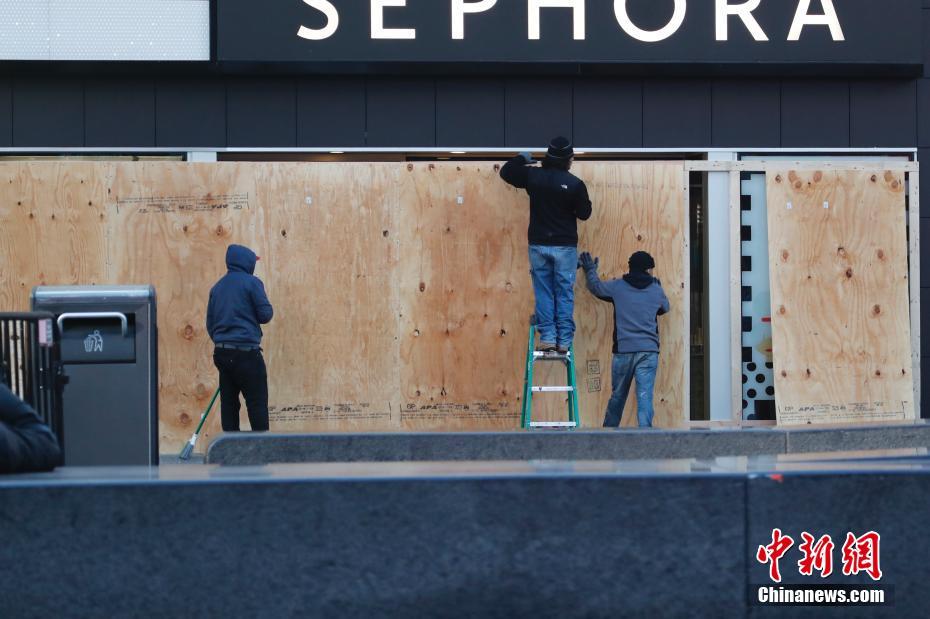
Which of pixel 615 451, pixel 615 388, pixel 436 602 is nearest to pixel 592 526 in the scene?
pixel 436 602

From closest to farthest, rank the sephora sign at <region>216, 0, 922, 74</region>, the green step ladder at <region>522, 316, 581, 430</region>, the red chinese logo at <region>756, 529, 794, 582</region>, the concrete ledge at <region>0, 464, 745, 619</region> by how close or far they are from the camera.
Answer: the concrete ledge at <region>0, 464, 745, 619</region> → the red chinese logo at <region>756, 529, 794, 582</region> → the green step ladder at <region>522, 316, 581, 430</region> → the sephora sign at <region>216, 0, 922, 74</region>

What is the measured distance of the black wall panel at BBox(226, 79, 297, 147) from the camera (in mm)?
11922

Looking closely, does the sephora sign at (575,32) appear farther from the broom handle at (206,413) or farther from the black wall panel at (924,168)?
the broom handle at (206,413)

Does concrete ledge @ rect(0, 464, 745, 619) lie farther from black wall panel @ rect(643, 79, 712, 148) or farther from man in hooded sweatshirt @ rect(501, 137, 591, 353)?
black wall panel @ rect(643, 79, 712, 148)

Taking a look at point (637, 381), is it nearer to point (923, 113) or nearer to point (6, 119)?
point (923, 113)

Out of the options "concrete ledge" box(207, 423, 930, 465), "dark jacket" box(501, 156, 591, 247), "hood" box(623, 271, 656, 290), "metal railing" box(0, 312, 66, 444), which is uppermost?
"dark jacket" box(501, 156, 591, 247)

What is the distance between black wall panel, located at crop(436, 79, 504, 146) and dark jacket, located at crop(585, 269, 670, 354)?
237 centimetres

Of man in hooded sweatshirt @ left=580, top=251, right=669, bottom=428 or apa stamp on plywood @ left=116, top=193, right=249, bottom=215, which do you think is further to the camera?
apa stamp on plywood @ left=116, top=193, right=249, bottom=215

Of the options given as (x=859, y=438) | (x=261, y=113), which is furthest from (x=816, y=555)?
(x=261, y=113)

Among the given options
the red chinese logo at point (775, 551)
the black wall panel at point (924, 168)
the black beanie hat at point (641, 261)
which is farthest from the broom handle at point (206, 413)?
the black wall panel at point (924, 168)

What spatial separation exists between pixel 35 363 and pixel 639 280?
5755 mm

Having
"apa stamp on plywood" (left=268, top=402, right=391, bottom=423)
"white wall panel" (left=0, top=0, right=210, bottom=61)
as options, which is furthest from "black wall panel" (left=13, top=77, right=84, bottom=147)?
"apa stamp on plywood" (left=268, top=402, right=391, bottom=423)

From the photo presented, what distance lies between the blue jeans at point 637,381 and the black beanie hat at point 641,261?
75cm

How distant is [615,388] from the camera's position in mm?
10586
